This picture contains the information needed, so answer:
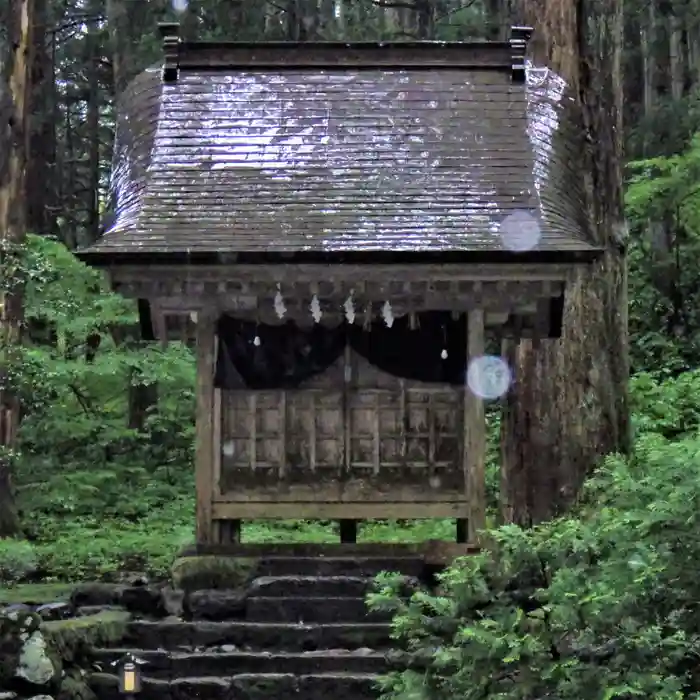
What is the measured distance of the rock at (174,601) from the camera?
8.02 m

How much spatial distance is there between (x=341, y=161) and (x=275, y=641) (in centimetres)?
420

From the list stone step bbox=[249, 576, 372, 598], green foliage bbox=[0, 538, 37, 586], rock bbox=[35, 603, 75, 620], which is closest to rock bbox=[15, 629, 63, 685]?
rock bbox=[35, 603, 75, 620]

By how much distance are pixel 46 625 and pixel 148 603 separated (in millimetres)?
1241

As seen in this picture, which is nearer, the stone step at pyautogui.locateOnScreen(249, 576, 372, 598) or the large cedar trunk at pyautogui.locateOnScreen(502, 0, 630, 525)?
the stone step at pyautogui.locateOnScreen(249, 576, 372, 598)

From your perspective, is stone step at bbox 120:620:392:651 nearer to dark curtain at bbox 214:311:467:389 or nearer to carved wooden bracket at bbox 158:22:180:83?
dark curtain at bbox 214:311:467:389

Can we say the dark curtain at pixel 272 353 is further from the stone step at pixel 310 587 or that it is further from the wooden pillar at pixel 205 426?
the stone step at pixel 310 587

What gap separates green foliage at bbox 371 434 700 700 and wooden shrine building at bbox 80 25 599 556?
3095 mm

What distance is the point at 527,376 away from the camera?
938 centimetres

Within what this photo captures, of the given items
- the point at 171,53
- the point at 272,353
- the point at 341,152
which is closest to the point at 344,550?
the point at 272,353

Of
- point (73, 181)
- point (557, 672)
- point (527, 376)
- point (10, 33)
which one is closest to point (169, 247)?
point (527, 376)

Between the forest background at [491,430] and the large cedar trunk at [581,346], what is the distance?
0.84 feet

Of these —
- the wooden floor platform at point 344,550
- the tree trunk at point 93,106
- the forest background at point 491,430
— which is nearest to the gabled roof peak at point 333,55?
the forest background at point 491,430

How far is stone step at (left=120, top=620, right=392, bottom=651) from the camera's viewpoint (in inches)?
296

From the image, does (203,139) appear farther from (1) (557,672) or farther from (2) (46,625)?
(1) (557,672)
